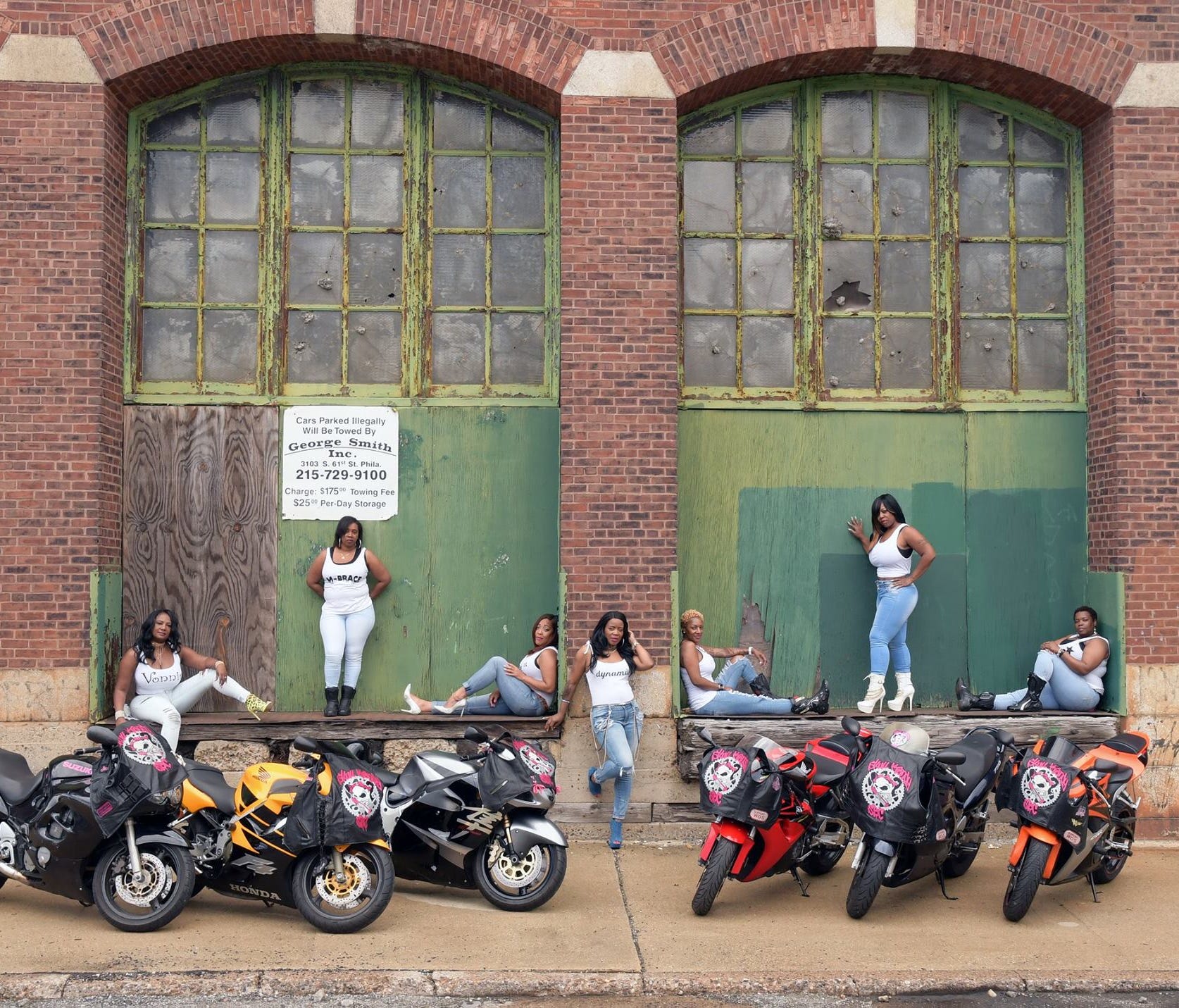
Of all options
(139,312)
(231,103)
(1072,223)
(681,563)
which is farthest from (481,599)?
(1072,223)

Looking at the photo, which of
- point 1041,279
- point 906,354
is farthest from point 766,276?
point 1041,279

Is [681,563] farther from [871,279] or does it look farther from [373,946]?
[373,946]

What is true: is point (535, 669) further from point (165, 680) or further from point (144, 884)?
point (144, 884)

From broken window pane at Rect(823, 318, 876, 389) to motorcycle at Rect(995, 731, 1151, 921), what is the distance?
3.75 m

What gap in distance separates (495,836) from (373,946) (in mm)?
998

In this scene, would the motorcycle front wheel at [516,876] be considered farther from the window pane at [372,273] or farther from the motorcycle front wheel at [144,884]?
the window pane at [372,273]

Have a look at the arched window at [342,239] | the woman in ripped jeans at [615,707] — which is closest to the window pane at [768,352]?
the arched window at [342,239]

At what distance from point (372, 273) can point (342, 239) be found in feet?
1.23

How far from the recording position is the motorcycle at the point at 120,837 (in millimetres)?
6781

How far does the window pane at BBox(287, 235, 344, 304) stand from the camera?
10.3 metres

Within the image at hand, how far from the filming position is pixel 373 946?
664 centimetres

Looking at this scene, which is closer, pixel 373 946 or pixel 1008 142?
pixel 373 946

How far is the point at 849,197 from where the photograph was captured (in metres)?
10.5

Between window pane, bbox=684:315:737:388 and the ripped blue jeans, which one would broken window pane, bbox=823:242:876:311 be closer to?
window pane, bbox=684:315:737:388
